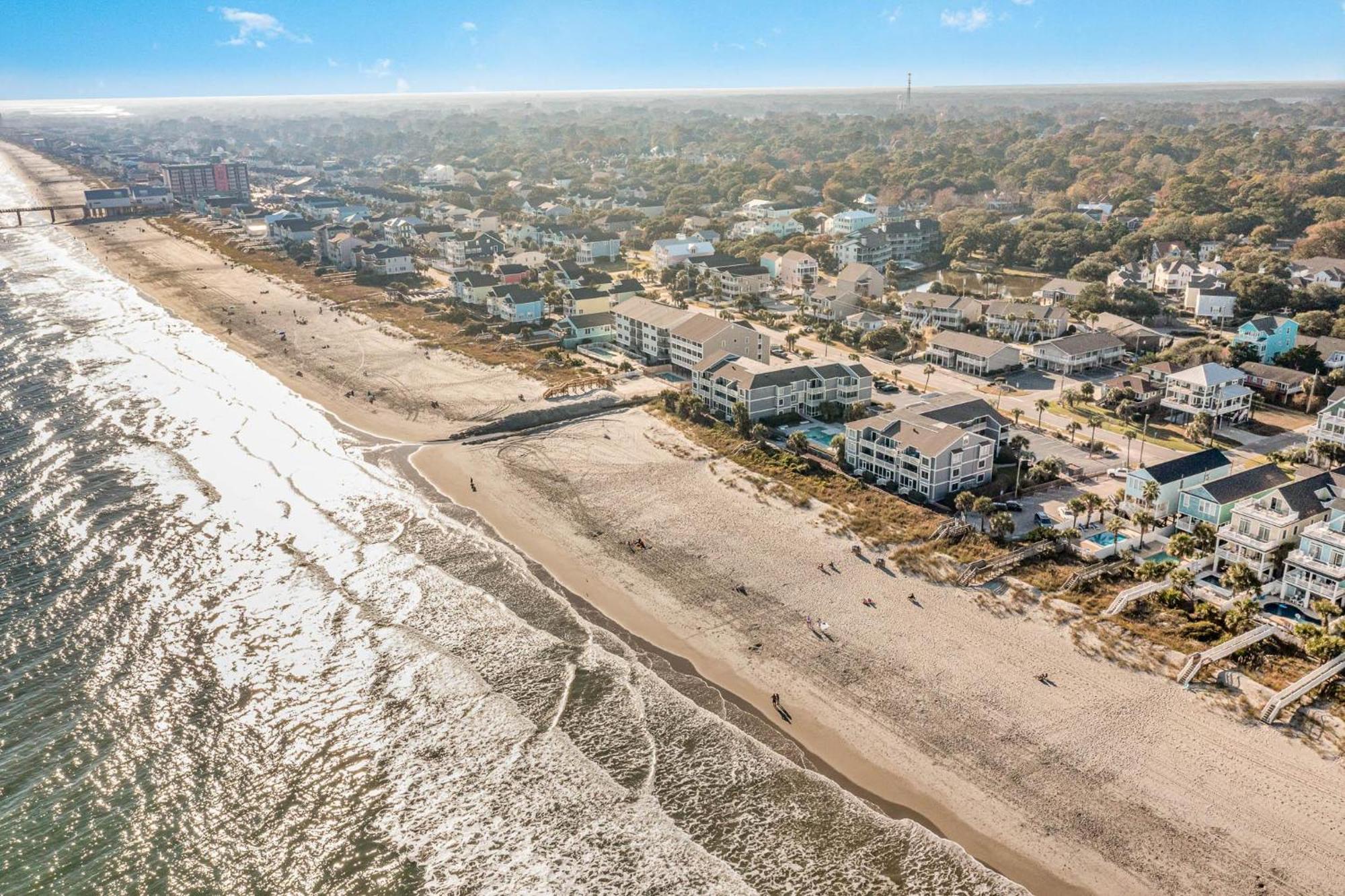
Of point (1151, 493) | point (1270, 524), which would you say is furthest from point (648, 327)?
point (1270, 524)

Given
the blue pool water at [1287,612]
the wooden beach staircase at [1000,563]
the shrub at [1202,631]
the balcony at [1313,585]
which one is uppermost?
the balcony at [1313,585]

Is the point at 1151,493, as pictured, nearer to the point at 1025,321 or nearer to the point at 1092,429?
the point at 1092,429

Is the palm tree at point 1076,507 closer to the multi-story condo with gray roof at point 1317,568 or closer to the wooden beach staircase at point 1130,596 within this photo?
the wooden beach staircase at point 1130,596

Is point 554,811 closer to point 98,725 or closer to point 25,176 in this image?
point 98,725

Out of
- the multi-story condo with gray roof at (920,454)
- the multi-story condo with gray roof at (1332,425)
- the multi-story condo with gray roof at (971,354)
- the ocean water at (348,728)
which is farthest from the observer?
the multi-story condo with gray roof at (971,354)

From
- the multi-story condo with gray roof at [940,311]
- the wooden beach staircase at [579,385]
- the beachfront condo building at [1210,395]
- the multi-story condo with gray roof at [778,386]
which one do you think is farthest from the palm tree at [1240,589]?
the multi-story condo with gray roof at [940,311]
